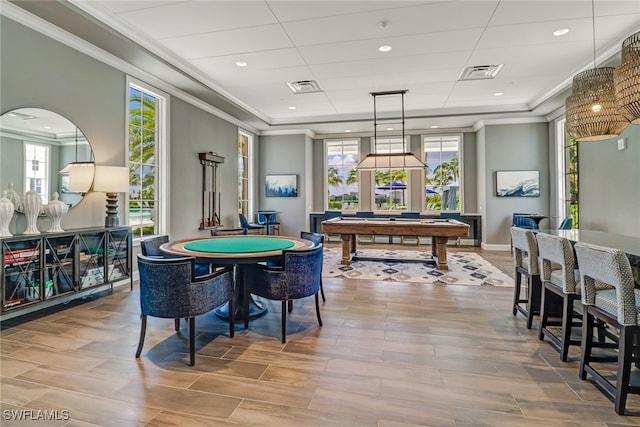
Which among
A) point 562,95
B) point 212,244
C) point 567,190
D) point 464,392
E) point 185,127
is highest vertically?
point 562,95

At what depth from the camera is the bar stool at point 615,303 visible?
1780mm

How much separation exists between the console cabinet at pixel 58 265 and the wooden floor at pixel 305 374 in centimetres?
27

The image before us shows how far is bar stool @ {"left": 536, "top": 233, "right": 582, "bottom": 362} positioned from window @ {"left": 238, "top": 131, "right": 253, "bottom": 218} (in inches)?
258

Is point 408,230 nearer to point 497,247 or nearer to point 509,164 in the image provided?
point 497,247

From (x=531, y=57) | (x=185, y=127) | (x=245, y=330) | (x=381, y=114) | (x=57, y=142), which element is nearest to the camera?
(x=245, y=330)

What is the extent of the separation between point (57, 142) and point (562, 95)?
7.95 metres

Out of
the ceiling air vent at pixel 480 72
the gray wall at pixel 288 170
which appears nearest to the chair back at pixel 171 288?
the ceiling air vent at pixel 480 72

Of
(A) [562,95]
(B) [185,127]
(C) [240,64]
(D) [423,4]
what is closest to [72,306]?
(B) [185,127]

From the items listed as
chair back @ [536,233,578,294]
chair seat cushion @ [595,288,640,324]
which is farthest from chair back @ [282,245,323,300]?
chair seat cushion @ [595,288,640,324]

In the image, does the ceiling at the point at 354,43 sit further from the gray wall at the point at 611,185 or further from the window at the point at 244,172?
the window at the point at 244,172

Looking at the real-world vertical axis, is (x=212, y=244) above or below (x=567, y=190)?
A: below

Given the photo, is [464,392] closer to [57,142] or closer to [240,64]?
[57,142]

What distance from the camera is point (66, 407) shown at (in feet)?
6.13

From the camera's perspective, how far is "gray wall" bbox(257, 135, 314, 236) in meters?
8.92
